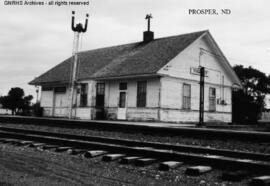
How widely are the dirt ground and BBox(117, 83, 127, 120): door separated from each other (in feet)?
49.3

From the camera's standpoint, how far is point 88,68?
2738 cm

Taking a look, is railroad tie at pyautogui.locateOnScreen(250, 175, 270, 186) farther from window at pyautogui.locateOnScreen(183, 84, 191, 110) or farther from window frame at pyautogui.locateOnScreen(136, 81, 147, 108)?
window at pyautogui.locateOnScreen(183, 84, 191, 110)

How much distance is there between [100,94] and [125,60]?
122 inches

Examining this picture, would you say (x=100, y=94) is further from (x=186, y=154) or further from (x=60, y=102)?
(x=186, y=154)

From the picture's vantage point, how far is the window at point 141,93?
21.7 m

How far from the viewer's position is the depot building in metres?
21.2

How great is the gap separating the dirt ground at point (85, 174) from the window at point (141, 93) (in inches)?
562

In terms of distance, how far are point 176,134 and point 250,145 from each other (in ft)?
9.32

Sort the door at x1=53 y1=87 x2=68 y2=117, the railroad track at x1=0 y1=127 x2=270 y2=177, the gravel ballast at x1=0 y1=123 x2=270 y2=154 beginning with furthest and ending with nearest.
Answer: the door at x1=53 y1=87 x2=68 y2=117 → the gravel ballast at x1=0 y1=123 x2=270 y2=154 → the railroad track at x1=0 y1=127 x2=270 y2=177

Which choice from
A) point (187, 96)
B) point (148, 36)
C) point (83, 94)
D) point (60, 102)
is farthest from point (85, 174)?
point (60, 102)

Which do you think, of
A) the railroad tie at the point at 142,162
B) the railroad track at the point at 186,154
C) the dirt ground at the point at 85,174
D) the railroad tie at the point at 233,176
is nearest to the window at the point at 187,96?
the railroad track at the point at 186,154

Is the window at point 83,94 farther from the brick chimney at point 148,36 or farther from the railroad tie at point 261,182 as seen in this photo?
the railroad tie at point 261,182

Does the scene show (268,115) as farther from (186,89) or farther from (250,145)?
(250,145)

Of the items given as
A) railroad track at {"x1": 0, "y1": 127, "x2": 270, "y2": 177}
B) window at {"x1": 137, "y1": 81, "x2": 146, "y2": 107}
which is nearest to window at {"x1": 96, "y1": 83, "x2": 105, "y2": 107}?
window at {"x1": 137, "y1": 81, "x2": 146, "y2": 107}
